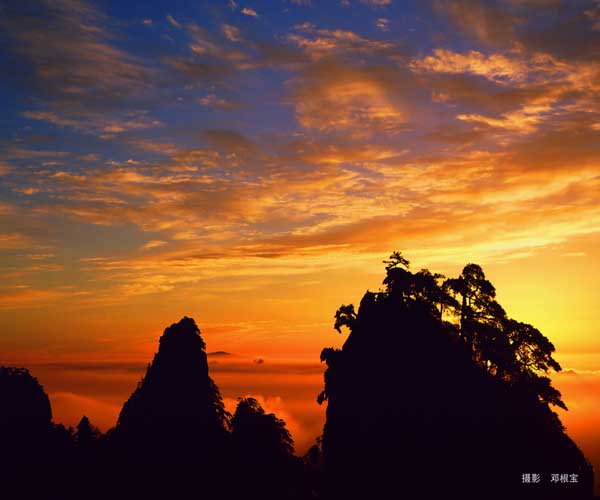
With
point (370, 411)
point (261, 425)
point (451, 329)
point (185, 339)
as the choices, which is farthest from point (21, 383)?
point (451, 329)

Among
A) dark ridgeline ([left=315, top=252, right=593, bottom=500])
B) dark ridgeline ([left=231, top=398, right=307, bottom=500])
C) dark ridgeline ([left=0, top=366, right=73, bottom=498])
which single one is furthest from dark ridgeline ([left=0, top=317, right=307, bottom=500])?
dark ridgeline ([left=315, top=252, right=593, bottom=500])

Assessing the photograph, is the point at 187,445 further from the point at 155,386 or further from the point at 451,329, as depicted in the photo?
the point at 451,329

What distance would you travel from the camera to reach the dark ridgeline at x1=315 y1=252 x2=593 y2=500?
2116 inches

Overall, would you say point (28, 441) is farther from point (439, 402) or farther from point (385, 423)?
point (439, 402)

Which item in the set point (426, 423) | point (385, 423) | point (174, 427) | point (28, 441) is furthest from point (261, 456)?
point (28, 441)

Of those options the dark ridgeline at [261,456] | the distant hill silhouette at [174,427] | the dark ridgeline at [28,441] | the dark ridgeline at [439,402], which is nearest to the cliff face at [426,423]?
the dark ridgeline at [439,402]

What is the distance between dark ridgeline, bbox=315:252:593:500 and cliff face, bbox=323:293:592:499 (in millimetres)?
89

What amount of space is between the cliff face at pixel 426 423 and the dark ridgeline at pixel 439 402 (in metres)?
0.09

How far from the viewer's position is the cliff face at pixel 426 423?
5353 cm

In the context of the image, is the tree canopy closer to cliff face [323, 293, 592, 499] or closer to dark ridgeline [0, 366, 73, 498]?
cliff face [323, 293, 592, 499]

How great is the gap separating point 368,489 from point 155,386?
97.7 feet

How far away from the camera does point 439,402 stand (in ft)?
185

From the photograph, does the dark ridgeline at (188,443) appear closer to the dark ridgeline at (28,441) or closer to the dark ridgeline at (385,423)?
the dark ridgeline at (385,423)

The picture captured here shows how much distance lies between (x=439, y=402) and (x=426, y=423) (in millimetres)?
2203
